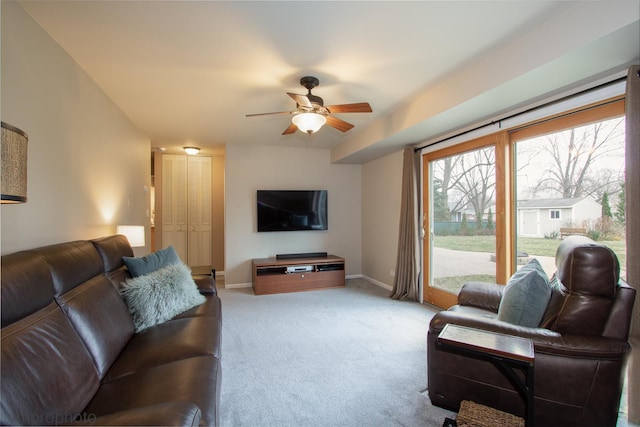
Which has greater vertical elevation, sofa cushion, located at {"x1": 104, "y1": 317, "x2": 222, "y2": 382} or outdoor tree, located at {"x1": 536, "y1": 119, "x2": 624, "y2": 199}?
outdoor tree, located at {"x1": 536, "y1": 119, "x2": 624, "y2": 199}

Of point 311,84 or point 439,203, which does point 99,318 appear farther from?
point 439,203

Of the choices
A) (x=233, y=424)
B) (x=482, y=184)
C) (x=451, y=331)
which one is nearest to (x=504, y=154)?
(x=482, y=184)

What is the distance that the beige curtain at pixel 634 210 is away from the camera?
171cm

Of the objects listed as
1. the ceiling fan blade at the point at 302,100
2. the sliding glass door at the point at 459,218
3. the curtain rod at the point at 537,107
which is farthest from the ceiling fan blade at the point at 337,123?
the sliding glass door at the point at 459,218

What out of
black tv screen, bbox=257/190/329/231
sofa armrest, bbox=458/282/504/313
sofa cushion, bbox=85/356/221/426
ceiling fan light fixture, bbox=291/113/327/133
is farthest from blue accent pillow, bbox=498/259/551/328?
black tv screen, bbox=257/190/329/231

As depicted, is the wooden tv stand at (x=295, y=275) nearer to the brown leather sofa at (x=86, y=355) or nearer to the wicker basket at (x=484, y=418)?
the brown leather sofa at (x=86, y=355)

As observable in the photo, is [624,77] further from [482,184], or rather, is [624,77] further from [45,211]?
[45,211]

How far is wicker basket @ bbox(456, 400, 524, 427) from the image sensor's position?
1.52 m

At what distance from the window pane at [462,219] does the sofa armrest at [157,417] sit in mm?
3133

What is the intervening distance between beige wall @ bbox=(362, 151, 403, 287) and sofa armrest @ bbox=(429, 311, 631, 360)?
2.92 meters

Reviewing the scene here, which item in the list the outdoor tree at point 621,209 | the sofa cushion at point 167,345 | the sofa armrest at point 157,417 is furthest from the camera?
the outdoor tree at point 621,209

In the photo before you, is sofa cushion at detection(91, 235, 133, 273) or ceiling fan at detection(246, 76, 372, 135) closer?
sofa cushion at detection(91, 235, 133, 273)

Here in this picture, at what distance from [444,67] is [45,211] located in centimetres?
314

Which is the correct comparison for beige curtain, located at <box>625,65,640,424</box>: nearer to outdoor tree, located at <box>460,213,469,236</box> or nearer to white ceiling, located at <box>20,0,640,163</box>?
white ceiling, located at <box>20,0,640,163</box>
